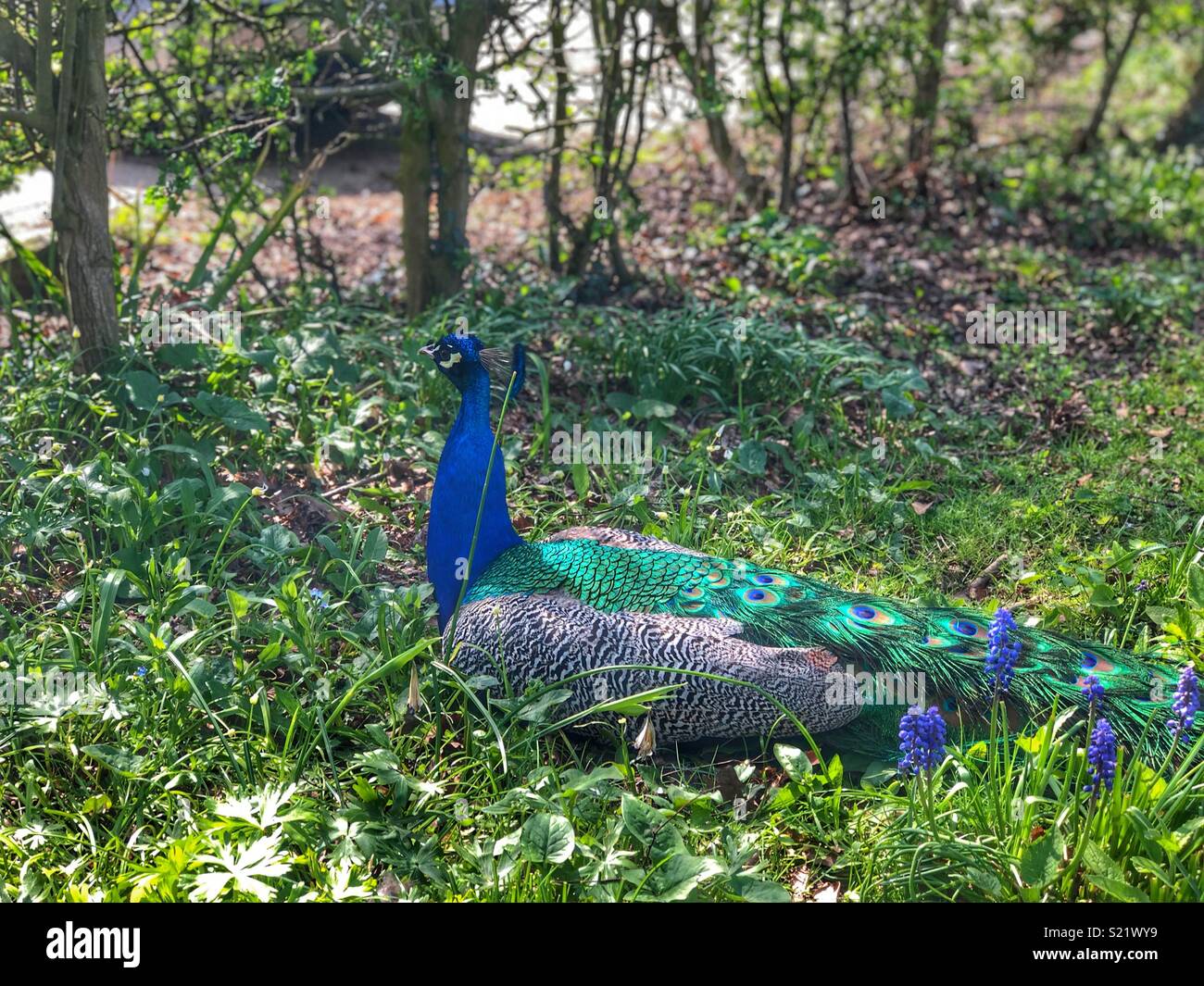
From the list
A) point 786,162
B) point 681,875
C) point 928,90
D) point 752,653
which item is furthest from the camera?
point 928,90

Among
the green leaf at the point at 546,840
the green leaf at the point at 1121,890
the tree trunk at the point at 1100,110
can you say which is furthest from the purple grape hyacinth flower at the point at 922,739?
the tree trunk at the point at 1100,110

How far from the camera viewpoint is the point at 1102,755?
278 cm

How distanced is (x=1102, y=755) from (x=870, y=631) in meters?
0.71

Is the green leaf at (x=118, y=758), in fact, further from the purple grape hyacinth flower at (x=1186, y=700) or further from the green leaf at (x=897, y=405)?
the green leaf at (x=897, y=405)

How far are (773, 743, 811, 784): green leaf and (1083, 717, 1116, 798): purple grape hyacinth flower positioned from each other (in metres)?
0.72

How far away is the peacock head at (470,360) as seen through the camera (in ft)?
12.5

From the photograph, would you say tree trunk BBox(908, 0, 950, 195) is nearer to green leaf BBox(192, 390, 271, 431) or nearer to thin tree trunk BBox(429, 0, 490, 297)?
thin tree trunk BBox(429, 0, 490, 297)

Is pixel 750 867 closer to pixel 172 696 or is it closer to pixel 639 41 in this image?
pixel 172 696

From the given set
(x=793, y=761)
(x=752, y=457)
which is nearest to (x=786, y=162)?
(x=752, y=457)

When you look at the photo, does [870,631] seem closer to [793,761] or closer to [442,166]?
[793,761]

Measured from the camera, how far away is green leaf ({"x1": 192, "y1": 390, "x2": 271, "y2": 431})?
14.9 ft

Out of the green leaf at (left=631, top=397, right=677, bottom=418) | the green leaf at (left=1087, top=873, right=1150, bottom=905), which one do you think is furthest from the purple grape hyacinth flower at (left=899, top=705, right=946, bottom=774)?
the green leaf at (left=631, top=397, right=677, bottom=418)

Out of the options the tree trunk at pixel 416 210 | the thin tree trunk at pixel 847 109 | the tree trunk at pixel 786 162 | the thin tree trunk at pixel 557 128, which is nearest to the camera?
the tree trunk at pixel 416 210

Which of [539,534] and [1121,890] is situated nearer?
[1121,890]
